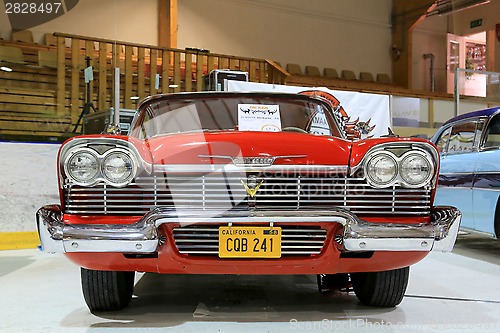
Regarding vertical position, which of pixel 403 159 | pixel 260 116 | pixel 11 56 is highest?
pixel 11 56

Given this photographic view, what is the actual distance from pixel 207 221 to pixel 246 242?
20 cm

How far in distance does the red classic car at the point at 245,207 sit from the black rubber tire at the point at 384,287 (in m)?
0.28

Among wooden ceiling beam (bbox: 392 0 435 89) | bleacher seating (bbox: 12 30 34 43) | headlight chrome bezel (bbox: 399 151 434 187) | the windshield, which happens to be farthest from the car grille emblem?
wooden ceiling beam (bbox: 392 0 435 89)

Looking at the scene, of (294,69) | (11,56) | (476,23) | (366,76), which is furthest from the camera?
(366,76)

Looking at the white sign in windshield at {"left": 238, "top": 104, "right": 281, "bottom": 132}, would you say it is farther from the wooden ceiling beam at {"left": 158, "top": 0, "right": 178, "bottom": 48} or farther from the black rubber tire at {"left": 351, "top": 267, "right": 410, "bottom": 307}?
the wooden ceiling beam at {"left": 158, "top": 0, "right": 178, "bottom": 48}

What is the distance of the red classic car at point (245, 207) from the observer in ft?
7.49

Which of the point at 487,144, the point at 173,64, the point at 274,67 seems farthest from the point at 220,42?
the point at 487,144

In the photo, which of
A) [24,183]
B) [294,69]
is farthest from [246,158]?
[294,69]

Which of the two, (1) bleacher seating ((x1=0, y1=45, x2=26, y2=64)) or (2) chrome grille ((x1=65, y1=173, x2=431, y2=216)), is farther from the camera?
(1) bleacher seating ((x1=0, y1=45, x2=26, y2=64))

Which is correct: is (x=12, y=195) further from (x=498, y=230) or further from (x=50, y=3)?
(x=50, y=3)

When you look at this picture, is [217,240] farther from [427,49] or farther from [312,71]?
[427,49]

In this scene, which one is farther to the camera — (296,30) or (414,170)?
(296,30)

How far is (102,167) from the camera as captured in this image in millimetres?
2314

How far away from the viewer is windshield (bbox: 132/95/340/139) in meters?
3.31
